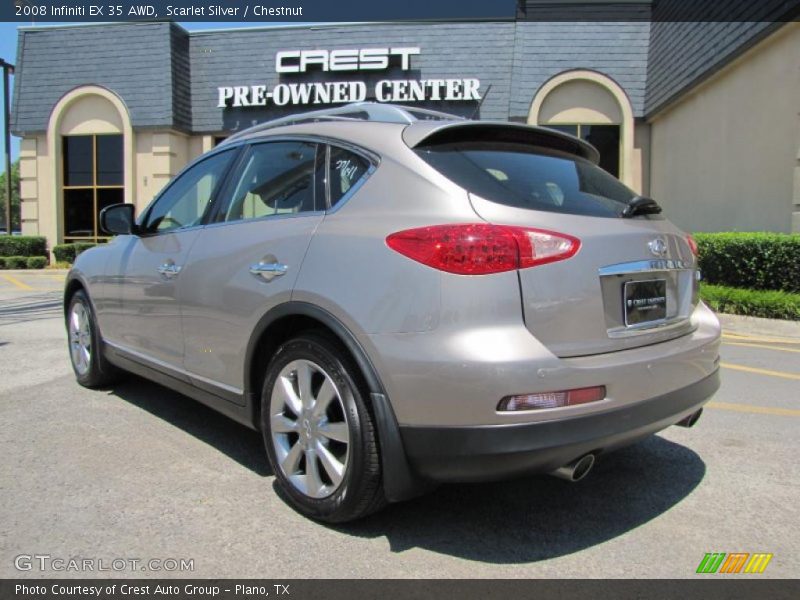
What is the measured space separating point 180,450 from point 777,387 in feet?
15.2

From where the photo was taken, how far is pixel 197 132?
771 inches

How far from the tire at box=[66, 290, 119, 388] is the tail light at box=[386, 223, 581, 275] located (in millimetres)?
3311

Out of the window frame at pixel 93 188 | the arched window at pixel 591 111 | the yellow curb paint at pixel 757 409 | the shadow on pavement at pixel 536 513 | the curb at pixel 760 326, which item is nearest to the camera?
the shadow on pavement at pixel 536 513

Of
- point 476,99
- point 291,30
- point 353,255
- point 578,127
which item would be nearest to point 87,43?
point 291,30

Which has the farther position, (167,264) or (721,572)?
(167,264)

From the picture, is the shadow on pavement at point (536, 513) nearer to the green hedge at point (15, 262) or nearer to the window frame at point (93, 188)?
the green hedge at point (15, 262)

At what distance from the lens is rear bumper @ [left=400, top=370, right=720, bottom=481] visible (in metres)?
2.30

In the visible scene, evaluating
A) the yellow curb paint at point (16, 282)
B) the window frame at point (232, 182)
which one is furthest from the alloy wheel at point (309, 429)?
the yellow curb paint at point (16, 282)

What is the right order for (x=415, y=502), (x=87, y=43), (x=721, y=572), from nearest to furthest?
(x=721, y=572)
(x=415, y=502)
(x=87, y=43)

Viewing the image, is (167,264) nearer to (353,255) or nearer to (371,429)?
(353,255)

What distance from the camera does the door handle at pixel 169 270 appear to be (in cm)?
368

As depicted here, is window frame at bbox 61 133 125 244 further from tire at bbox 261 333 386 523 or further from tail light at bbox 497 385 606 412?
tail light at bbox 497 385 606 412

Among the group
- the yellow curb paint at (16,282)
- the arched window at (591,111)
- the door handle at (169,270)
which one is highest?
the arched window at (591,111)

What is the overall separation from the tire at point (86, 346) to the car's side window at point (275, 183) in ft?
6.63
